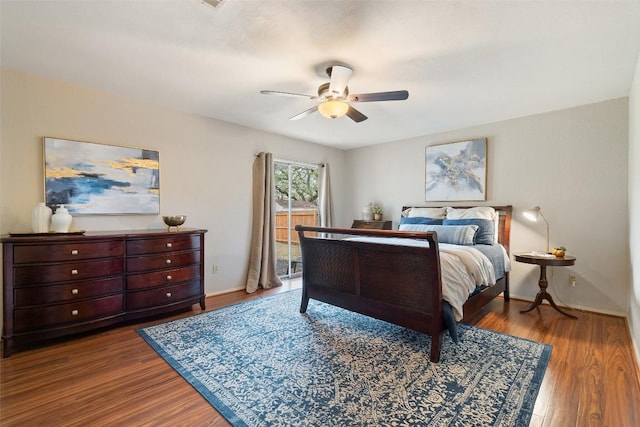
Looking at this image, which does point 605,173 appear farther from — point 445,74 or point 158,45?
point 158,45

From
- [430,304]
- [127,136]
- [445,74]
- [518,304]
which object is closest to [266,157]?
[127,136]

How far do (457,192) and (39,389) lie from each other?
4918 millimetres

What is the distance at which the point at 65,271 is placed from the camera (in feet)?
8.36

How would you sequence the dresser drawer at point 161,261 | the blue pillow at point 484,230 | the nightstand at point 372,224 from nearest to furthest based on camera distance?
the dresser drawer at point 161,261
the blue pillow at point 484,230
the nightstand at point 372,224

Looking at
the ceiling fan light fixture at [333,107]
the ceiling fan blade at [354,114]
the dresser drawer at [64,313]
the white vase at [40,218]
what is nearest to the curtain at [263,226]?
the dresser drawer at [64,313]

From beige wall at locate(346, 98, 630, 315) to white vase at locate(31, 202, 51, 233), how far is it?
507 centimetres

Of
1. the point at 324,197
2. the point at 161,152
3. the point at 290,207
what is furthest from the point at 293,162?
the point at 161,152

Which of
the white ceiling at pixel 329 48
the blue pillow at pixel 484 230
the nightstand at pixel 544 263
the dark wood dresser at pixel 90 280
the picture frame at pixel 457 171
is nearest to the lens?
the white ceiling at pixel 329 48

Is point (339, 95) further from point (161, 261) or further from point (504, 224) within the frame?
point (504, 224)

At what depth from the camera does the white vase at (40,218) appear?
259 centimetres

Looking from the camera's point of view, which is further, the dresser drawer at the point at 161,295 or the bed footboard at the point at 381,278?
the dresser drawer at the point at 161,295

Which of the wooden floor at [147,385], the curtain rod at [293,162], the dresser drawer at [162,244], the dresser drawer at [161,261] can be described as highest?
the curtain rod at [293,162]

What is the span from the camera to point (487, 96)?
10.5 ft

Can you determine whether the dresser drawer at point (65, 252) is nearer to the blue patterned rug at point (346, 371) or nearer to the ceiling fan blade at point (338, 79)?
the blue patterned rug at point (346, 371)
